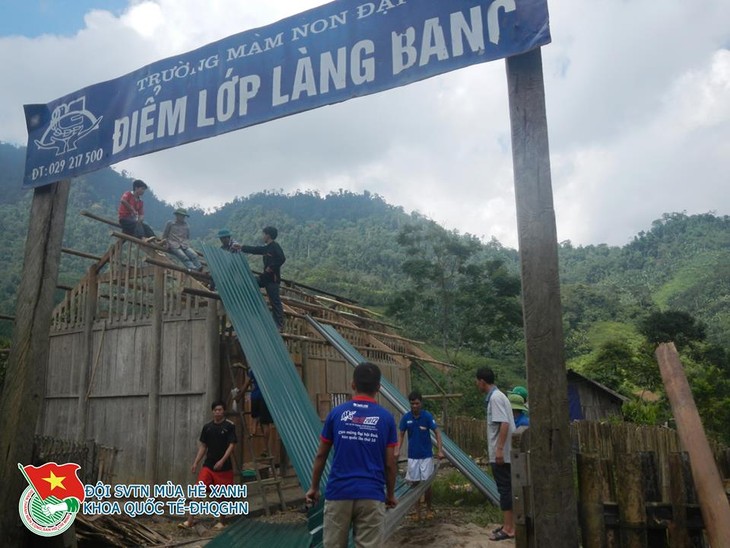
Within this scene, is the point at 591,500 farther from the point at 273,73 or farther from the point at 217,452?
the point at 217,452

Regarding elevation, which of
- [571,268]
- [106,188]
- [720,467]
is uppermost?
[106,188]

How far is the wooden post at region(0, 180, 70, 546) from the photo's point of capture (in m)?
4.26

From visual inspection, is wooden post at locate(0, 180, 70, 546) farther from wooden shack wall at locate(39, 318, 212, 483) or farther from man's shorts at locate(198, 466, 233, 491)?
wooden shack wall at locate(39, 318, 212, 483)

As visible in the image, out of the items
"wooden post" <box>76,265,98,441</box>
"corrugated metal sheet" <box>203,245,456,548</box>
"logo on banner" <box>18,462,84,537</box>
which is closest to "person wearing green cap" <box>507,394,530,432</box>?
"corrugated metal sheet" <box>203,245,456,548</box>

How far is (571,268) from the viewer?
63.3m

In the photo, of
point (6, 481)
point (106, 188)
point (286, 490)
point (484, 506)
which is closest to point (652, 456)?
point (6, 481)

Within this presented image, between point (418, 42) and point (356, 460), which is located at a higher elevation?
point (418, 42)

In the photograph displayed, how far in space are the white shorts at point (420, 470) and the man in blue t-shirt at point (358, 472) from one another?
9.90ft

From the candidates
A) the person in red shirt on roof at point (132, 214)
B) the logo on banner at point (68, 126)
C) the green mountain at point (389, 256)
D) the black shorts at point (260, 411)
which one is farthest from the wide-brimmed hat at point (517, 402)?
the green mountain at point (389, 256)

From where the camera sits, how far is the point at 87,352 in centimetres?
848

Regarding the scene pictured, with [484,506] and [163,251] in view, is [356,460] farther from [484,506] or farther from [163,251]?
[163,251]

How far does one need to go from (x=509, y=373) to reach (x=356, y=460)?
90.2 feet

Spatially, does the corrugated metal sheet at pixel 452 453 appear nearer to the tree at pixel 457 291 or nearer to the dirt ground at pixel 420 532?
the dirt ground at pixel 420 532

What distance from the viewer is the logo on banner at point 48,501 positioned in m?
4.24
